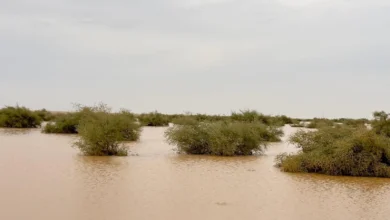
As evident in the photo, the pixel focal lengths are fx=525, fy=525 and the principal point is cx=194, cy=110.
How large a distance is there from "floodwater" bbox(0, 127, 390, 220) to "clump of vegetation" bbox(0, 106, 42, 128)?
22.1m

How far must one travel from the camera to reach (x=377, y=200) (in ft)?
42.4

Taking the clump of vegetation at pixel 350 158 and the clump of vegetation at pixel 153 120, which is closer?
the clump of vegetation at pixel 350 158

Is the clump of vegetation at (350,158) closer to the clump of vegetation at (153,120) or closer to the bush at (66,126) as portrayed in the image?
the bush at (66,126)

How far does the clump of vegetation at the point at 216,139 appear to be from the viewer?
869 inches

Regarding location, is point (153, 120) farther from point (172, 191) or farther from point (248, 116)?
point (172, 191)

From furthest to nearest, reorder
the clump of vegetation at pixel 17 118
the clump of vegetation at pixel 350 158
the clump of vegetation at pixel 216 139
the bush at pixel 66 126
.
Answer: the clump of vegetation at pixel 17 118
the bush at pixel 66 126
the clump of vegetation at pixel 216 139
the clump of vegetation at pixel 350 158

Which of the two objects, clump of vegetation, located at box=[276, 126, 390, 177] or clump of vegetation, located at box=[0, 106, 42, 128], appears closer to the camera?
clump of vegetation, located at box=[276, 126, 390, 177]

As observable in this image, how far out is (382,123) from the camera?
23.6 m

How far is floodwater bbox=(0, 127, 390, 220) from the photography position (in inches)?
409

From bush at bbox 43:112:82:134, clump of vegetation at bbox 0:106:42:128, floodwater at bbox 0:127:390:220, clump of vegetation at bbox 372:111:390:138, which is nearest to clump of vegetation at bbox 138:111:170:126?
clump of vegetation at bbox 0:106:42:128

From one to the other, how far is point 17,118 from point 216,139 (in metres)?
24.3

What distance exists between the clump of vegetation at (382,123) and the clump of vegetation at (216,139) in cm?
523

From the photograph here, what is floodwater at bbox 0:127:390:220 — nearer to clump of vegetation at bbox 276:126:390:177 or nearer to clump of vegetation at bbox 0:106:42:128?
clump of vegetation at bbox 276:126:390:177

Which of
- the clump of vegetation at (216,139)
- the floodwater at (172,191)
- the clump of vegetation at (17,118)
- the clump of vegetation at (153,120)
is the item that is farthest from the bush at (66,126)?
the clump of vegetation at (153,120)
